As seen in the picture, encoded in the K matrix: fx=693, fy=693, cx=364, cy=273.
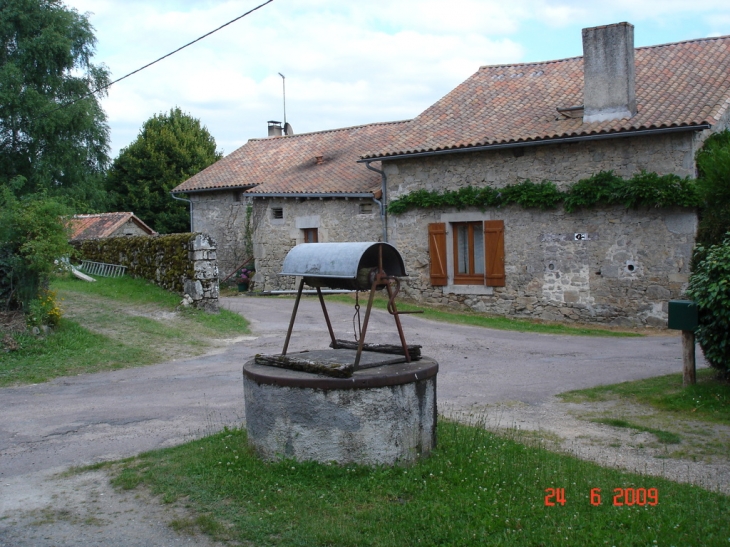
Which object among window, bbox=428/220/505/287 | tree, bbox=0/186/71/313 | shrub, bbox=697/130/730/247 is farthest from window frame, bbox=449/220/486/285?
tree, bbox=0/186/71/313

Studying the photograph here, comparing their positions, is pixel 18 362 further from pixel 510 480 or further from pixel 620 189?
pixel 620 189

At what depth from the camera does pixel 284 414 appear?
548 cm

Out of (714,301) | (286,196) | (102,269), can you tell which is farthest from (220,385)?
(286,196)

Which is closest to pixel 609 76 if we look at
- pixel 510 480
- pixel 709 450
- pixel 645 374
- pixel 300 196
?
pixel 645 374

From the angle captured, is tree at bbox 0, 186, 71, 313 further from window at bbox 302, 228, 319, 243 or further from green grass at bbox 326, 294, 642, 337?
window at bbox 302, 228, 319, 243

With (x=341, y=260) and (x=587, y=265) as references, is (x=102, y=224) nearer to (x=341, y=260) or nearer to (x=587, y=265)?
(x=587, y=265)

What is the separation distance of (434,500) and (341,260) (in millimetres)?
2041

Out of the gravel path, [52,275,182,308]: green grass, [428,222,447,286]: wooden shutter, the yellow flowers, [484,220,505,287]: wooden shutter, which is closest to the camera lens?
the gravel path

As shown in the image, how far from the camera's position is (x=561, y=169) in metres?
15.9

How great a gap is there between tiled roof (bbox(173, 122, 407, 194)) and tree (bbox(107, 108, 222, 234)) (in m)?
12.1

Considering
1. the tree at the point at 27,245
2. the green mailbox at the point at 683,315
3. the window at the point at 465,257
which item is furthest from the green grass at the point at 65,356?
the window at the point at 465,257

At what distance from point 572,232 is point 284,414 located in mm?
11869

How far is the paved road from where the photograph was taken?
7.00 meters

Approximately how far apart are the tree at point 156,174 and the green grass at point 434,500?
34423 millimetres
